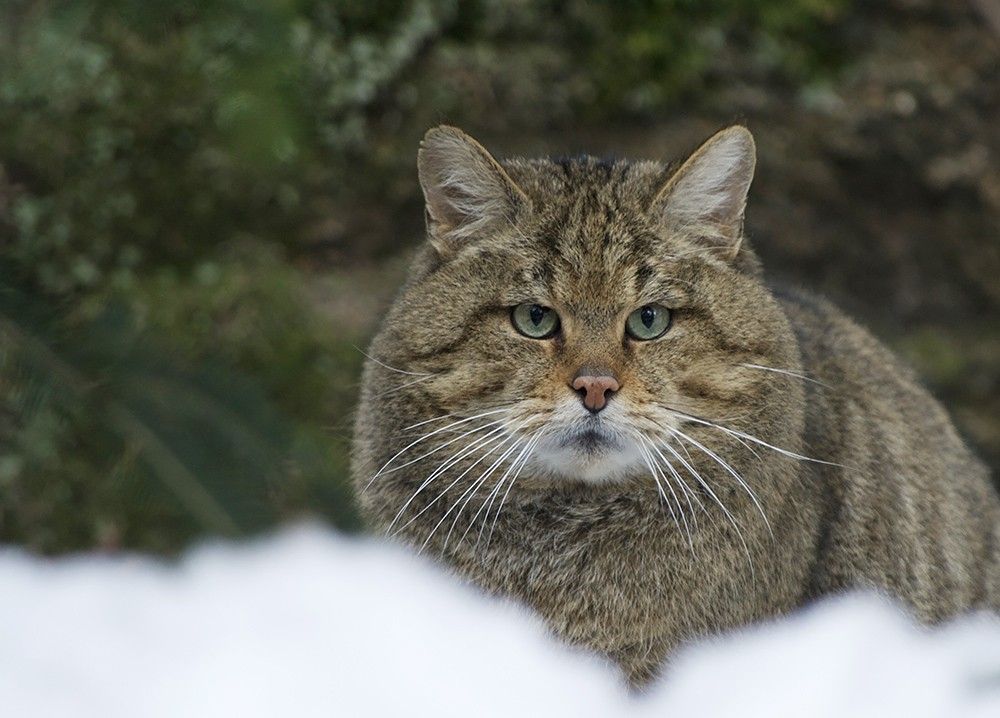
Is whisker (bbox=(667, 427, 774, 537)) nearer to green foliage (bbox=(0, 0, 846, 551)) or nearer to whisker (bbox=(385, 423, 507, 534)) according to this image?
whisker (bbox=(385, 423, 507, 534))

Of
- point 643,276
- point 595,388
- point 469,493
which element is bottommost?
point 469,493

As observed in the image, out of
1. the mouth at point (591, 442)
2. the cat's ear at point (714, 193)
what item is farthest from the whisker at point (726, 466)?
the cat's ear at point (714, 193)

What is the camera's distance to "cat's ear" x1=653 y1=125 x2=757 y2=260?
2250 mm

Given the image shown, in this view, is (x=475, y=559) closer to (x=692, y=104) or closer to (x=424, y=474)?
(x=424, y=474)

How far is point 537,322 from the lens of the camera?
7.34 feet

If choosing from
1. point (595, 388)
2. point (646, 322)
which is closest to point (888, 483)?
point (646, 322)

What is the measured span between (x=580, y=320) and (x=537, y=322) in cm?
8

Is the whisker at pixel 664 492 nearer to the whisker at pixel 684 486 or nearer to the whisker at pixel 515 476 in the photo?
the whisker at pixel 684 486

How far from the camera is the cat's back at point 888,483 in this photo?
2355 millimetres

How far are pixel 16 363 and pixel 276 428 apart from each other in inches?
10.5

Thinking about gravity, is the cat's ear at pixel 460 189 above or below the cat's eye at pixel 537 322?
above

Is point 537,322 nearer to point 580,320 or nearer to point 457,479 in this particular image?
point 580,320

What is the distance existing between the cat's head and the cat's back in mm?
244

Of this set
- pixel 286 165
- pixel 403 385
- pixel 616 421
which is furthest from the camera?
pixel 286 165
